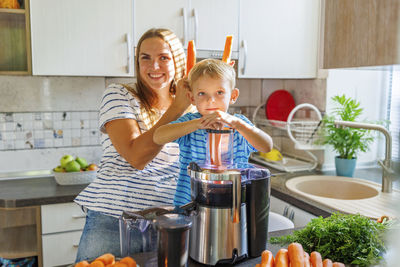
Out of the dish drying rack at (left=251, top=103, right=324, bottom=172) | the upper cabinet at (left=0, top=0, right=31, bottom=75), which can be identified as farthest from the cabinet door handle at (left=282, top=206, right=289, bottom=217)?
the upper cabinet at (left=0, top=0, right=31, bottom=75)

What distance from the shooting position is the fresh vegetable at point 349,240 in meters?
1.00

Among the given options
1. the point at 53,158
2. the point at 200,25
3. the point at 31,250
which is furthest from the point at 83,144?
the point at 200,25

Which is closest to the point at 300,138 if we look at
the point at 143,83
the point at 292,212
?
the point at 292,212

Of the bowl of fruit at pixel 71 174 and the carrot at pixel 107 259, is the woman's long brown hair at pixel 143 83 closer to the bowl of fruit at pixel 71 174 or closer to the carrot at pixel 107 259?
the carrot at pixel 107 259

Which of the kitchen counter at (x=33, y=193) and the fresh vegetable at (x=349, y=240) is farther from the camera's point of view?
the kitchen counter at (x=33, y=193)

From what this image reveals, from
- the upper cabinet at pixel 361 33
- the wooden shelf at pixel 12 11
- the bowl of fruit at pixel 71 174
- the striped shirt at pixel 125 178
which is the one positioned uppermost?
the wooden shelf at pixel 12 11

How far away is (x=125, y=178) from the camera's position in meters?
1.33

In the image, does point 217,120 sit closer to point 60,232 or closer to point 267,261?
point 267,261

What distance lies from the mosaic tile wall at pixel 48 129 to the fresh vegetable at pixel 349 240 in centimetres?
173

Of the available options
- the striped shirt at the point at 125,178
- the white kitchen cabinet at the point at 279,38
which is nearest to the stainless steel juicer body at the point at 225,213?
the striped shirt at the point at 125,178

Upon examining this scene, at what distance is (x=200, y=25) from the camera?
2.25m

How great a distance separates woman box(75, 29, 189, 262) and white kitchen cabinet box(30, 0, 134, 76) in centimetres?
74

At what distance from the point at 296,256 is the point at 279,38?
1802 millimetres

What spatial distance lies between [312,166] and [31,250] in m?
1.68
